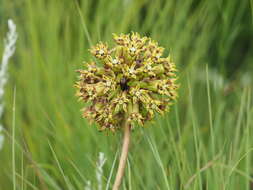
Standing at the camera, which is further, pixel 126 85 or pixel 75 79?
pixel 75 79

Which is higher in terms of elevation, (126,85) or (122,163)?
(126,85)

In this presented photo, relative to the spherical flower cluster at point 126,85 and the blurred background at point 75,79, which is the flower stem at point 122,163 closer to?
the spherical flower cluster at point 126,85

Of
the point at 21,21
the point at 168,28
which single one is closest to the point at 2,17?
the point at 21,21

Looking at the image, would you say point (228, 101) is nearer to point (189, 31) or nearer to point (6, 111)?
Result: point (189, 31)

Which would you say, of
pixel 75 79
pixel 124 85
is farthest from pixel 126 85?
pixel 75 79

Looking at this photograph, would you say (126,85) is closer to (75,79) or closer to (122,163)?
(122,163)

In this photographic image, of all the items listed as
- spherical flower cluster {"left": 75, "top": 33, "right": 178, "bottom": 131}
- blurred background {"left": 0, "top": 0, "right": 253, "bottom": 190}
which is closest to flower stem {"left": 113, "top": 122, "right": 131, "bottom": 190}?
spherical flower cluster {"left": 75, "top": 33, "right": 178, "bottom": 131}

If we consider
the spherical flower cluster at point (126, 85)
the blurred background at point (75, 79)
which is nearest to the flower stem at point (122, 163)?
the spherical flower cluster at point (126, 85)

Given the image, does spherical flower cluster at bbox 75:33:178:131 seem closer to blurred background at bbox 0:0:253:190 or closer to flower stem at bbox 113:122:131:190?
flower stem at bbox 113:122:131:190

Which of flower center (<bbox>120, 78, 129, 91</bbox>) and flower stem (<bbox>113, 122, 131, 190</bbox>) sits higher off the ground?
flower center (<bbox>120, 78, 129, 91</bbox>)
